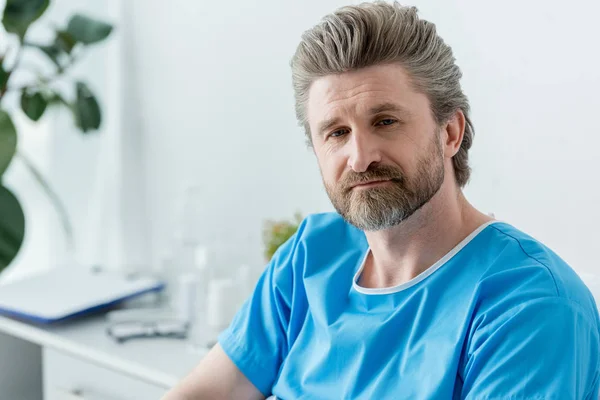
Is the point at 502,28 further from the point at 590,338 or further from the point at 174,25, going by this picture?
the point at 174,25

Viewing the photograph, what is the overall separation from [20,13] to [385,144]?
1220 millimetres

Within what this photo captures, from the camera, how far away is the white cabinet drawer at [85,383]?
1768mm

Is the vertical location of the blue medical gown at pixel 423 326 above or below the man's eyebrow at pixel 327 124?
below

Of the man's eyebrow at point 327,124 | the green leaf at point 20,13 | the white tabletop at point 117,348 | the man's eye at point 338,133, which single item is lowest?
the white tabletop at point 117,348

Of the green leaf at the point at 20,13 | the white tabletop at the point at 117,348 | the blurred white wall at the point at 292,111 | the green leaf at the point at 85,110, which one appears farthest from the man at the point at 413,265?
the green leaf at the point at 85,110

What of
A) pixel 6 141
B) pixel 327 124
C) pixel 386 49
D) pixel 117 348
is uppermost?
pixel 386 49

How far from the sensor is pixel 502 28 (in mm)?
1592

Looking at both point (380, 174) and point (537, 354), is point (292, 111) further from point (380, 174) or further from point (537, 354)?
point (537, 354)

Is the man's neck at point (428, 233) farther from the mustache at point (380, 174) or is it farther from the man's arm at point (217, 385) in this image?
the man's arm at point (217, 385)

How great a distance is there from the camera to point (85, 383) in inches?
74.1

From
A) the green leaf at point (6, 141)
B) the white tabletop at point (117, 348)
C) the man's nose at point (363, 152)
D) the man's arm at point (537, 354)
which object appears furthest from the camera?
the green leaf at point (6, 141)

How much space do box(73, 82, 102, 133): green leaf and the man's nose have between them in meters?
1.26

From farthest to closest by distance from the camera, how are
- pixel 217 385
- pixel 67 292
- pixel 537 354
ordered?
pixel 67 292, pixel 217 385, pixel 537 354

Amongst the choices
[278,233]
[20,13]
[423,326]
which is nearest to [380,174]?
[423,326]
